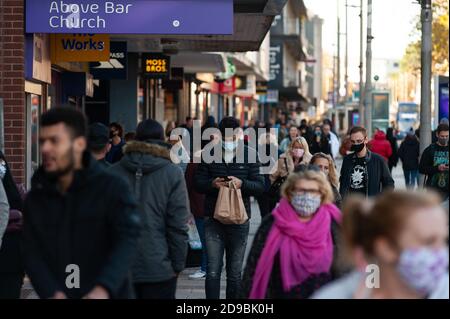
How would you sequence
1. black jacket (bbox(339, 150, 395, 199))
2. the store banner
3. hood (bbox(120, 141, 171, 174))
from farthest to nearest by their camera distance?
the store banner → black jacket (bbox(339, 150, 395, 199)) → hood (bbox(120, 141, 171, 174))

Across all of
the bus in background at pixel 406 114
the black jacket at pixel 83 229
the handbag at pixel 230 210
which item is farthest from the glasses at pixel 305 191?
the bus in background at pixel 406 114

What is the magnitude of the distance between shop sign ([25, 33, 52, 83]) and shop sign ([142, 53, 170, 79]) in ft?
29.0

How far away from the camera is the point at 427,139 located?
59.7ft

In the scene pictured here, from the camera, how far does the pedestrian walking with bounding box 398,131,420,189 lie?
2658 centimetres

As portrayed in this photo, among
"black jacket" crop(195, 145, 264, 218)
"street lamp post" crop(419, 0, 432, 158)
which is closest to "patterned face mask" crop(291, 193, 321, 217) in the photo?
"black jacket" crop(195, 145, 264, 218)

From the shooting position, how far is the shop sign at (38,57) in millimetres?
14586

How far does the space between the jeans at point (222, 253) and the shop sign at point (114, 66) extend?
1132 centimetres

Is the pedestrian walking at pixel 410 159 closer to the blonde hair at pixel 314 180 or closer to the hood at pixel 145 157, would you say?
the hood at pixel 145 157

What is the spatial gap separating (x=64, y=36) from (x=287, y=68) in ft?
183

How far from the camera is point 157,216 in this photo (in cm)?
774

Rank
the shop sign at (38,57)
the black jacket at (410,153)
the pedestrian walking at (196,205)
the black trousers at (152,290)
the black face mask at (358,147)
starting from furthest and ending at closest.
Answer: the black jacket at (410,153)
the shop sign at (38,57)
the pedestrian walking at (196,205)
the black face mask at (358,147)
the black trousers at (152,290)

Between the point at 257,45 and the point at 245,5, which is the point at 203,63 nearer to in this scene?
the point at 257,45

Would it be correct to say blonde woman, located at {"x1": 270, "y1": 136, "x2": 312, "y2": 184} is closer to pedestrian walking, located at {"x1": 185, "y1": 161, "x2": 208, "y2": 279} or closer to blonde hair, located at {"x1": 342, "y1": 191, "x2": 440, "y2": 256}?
pedestrian walking, located at {"x1": 185, "y1": 161, "x2": 208, "y2": 279}
